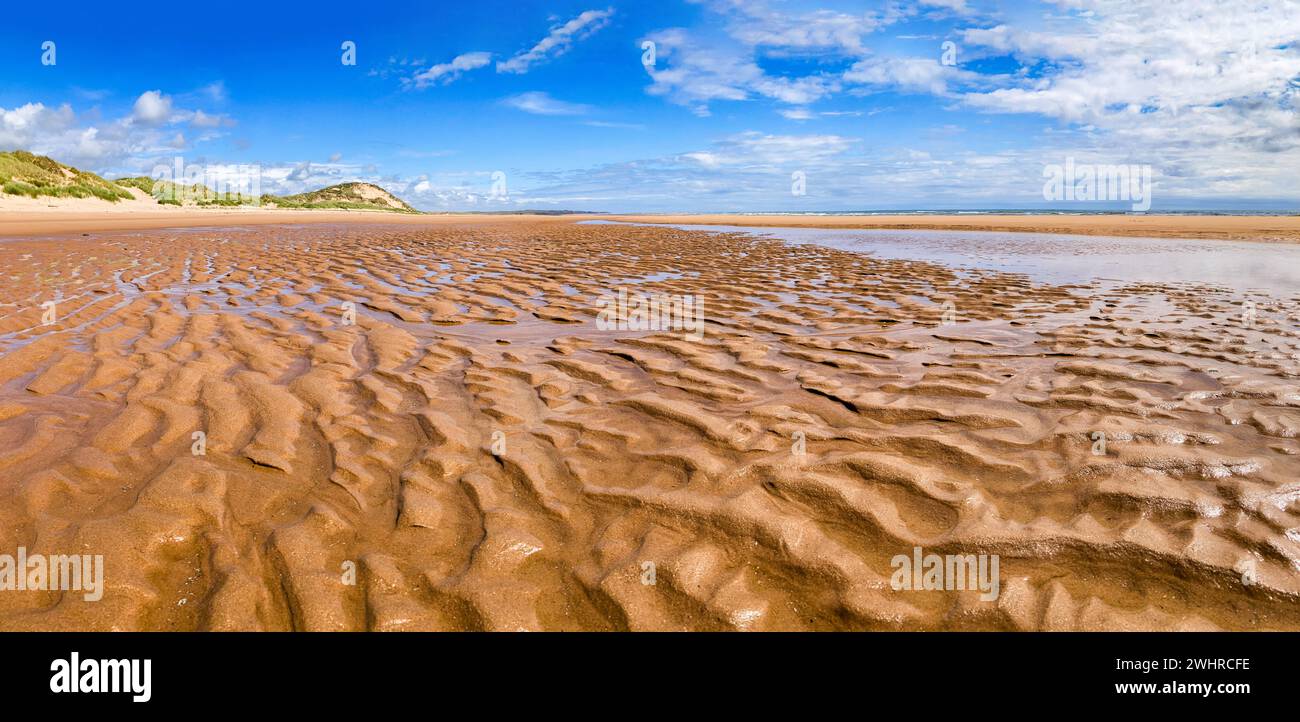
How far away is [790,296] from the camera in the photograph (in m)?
10.7

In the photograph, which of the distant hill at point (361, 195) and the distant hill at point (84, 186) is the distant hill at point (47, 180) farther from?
the distant hill at point (361, 195)

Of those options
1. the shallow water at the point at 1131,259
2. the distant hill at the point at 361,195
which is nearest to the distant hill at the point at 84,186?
the distant hill at the point at 361,195

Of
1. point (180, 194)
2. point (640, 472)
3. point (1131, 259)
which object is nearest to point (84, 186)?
point (180, 194)

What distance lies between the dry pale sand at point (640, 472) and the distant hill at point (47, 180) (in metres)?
41.1

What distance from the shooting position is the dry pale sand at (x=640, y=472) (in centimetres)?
256

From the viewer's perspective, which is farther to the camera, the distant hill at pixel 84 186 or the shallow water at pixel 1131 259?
the distant hill at pixel 84 186

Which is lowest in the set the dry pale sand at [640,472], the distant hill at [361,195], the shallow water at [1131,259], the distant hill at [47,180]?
the dry pale sand at [640,472]

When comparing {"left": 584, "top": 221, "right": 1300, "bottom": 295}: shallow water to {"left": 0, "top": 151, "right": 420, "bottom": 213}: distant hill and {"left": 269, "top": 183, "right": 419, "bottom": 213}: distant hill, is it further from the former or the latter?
{"left": 269, "top": 183, "right": 419, "bottom": 213}: distant hill

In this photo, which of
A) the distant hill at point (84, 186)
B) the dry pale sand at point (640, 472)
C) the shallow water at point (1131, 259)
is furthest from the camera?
the distant hill at point (84, 186)

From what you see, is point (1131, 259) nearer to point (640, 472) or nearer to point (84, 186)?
point (640, 472)

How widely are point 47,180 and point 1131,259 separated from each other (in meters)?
60.6

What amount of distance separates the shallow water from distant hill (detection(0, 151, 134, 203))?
4618 cm

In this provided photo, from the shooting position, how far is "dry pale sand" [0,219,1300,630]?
2559mm
